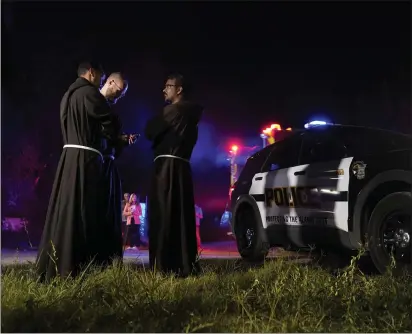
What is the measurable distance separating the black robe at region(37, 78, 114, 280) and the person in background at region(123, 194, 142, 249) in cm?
514

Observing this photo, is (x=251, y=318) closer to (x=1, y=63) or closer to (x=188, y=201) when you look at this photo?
(x=188, y=201)

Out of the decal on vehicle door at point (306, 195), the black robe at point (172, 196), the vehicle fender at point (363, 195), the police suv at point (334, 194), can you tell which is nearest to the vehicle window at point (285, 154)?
the police suv at point (334, 194)

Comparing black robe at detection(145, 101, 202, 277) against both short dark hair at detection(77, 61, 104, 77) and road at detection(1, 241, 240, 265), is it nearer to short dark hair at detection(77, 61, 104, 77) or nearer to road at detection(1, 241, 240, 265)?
short dark hair at detection(77, 61, 104, 77)

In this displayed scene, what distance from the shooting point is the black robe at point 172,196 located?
14.8ft

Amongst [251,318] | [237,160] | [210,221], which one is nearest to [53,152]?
[210,221]

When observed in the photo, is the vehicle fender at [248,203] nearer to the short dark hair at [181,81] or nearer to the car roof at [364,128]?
the car roof at [364,128]

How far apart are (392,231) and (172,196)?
2084 mm

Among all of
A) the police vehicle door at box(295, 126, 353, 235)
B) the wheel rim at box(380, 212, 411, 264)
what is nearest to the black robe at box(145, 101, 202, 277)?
the police vehicle door at box(295, 126, 353, 235)

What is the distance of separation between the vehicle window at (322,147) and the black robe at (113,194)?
7.70 ft

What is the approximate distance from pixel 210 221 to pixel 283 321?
423 inches

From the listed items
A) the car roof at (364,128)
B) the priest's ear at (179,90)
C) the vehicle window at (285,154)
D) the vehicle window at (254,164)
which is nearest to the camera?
the priest's ear at (179,90)

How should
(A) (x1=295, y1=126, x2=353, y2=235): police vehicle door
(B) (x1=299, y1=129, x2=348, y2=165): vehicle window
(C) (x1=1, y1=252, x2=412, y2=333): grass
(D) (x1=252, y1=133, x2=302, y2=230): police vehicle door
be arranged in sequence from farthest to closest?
1. (D) (x1=252, y1=133, x2=302, y2=230): police vehicle door
2. (B) (x1=299, y1=129, x2=348, y2=165): vehicle window
3. (A) (x1=295, y1=126, x2=353, y2=235): police vehicle door
4. (C) (x1=1, y1=252, x2=412, y2=333): grass

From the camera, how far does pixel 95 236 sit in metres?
4.28

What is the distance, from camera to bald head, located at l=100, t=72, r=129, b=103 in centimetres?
452
